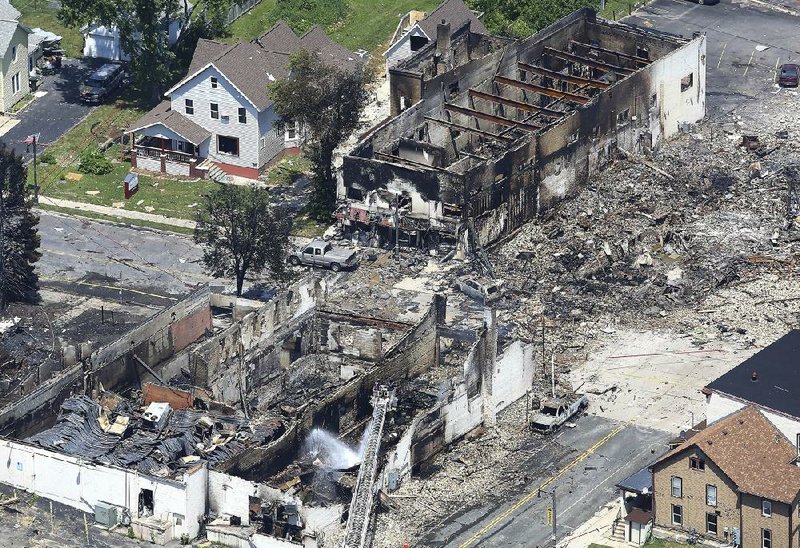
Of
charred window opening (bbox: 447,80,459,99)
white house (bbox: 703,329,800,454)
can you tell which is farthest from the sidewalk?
white house (bbox: 703,329,800,454)

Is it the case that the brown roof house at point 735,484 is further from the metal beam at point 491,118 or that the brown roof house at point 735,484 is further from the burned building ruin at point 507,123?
the metal beam at point 491,118

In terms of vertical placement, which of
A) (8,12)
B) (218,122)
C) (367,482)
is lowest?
(367,482)

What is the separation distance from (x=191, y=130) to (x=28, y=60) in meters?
14.2

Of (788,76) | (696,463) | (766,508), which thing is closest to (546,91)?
(788,76)

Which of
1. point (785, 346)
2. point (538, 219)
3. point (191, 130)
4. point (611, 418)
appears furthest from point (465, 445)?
point (191, 130)

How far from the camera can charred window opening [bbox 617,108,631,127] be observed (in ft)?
448

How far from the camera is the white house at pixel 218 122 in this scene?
135 m

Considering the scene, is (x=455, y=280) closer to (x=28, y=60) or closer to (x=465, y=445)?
(x=465, y=445)

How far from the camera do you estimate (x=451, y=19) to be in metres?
146

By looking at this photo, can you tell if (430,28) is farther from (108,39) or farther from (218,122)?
(108,39)

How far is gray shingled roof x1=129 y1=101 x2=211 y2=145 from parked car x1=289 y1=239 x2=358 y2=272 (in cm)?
1271

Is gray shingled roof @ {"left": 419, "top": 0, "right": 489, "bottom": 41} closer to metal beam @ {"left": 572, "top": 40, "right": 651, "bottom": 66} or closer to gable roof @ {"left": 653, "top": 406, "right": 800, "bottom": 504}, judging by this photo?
metal beam @ {"left": 572, "top": 40, "right": 651, "bottom": 66}

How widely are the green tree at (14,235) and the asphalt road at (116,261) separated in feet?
9.40

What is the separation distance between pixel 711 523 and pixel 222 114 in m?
46.6
